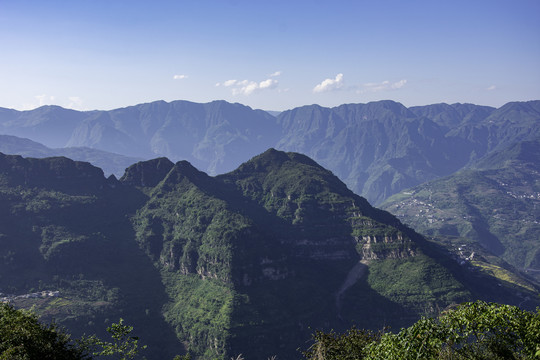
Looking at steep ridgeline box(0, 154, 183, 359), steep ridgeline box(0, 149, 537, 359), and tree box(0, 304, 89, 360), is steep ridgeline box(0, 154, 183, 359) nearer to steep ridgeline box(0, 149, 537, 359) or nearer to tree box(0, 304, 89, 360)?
steep ridgeline box(0, 149, 537, 359)

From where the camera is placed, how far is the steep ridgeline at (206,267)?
130250 mm

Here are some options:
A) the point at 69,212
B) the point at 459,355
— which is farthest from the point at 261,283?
the point at 459,355

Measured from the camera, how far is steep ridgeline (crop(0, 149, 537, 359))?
130 m

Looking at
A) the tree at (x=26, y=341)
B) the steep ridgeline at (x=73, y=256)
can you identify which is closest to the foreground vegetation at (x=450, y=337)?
the tree at (x=26, y=341)

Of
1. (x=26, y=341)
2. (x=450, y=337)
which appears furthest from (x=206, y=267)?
(x=450, y=337)

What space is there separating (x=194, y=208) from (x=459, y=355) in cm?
15619

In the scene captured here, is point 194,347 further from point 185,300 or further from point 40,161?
point 40,161

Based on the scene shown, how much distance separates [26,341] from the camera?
29.8 meters

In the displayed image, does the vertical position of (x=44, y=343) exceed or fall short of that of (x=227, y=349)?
it exceeds it

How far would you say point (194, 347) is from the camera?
416 feet

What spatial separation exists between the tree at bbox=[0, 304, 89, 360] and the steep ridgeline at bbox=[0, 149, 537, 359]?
313 ft

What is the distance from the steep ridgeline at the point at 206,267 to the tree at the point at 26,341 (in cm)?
9551

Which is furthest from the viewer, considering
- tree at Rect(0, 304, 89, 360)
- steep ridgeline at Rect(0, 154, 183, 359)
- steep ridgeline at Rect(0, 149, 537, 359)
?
steep ridgeline at Rect(0, 149, 537, 359)

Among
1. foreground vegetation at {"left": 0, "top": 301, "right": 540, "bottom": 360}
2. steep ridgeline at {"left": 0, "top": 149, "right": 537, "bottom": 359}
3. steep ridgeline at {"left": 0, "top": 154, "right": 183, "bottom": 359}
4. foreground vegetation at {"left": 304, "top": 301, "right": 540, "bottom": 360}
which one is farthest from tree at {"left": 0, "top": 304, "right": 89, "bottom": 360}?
steep ridgeline at {"left": 0, "top": 154, "right": 183, "bottom": 359}
